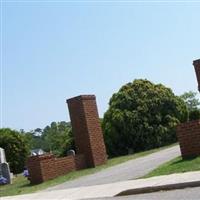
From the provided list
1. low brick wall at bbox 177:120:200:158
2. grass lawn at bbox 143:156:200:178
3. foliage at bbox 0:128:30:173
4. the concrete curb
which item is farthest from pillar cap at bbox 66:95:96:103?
foliage at bbox 0:128:30:173

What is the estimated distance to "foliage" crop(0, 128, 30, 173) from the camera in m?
36.2

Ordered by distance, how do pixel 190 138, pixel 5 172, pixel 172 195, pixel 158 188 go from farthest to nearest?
pixel 5 172, pixel 190 138, pixel 158 188, pixel 172 195

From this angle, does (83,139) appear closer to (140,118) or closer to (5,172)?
(5,172)

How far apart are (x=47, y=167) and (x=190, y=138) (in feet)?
19.1

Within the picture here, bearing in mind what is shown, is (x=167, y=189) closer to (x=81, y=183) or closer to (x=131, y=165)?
(x=81, y=183)

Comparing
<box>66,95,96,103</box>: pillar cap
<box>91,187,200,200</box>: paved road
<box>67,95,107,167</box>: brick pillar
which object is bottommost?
<box>91,187,200,200</box>: paved road

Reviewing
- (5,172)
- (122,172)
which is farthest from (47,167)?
(5,172)

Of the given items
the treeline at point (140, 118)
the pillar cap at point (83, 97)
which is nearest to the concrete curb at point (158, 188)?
the pillar cap at point (83, 97)

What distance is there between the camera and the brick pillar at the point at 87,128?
21.2 metres

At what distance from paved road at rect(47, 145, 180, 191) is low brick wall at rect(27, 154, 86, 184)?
7.00ft

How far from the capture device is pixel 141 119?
26391mm

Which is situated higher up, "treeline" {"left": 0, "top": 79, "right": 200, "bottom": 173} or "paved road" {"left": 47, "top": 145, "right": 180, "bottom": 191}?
"treeline" {"left": 0, "top": 79, "right": 200, "bottom": 173}

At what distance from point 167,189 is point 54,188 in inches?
216

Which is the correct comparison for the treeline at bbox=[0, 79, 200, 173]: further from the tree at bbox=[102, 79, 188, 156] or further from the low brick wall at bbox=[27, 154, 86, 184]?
the low brick wall at bbox=[27, 154, 86, 184]
